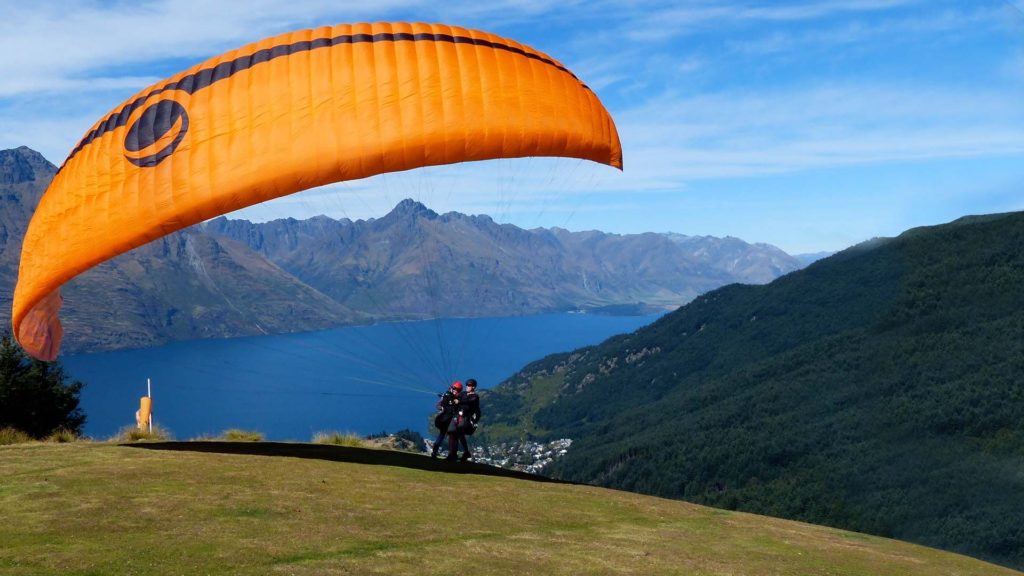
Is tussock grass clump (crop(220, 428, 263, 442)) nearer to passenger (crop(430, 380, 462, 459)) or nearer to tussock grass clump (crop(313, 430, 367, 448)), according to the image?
tussock grass clump (crop(313, 430, 367, 448))

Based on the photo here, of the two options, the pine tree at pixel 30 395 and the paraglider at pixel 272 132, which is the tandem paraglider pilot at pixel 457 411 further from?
the pine tree at pixel 30 395

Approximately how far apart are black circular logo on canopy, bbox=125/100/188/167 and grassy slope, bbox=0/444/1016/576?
18.9 feet

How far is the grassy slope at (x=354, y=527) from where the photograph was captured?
9.65 m

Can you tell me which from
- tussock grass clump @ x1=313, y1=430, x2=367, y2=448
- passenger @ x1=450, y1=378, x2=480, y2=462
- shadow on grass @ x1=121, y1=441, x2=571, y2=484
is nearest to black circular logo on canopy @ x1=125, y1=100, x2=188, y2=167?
shadow on grass @ x1=121, y1=441, x2=571, y2=484

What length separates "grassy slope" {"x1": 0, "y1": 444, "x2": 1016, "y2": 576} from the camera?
9648mm

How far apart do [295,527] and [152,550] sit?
81.0 inches

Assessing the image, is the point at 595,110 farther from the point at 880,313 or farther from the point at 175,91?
the point at 880,313

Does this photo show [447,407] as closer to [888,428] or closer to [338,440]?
[338,440]

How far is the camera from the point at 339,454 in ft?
62.7

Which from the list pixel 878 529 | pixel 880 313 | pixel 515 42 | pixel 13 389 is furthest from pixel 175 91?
pixel 880 313

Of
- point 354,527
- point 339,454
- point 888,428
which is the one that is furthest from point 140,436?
point 888,428

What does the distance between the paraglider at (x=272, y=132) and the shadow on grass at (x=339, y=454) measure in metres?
4.52

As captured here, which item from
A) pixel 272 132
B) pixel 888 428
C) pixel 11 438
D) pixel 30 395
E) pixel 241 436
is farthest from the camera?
pixel 888 428

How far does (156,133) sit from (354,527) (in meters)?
8.46
